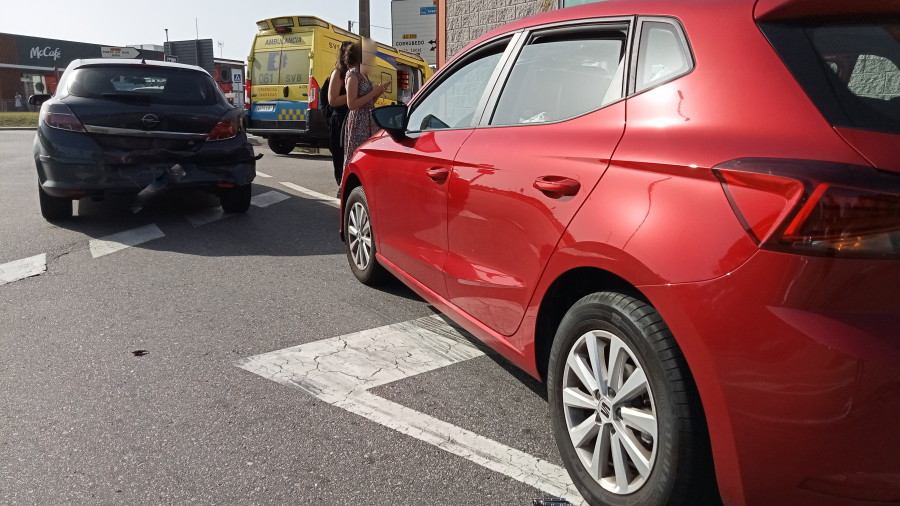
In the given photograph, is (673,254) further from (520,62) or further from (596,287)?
(520,62)

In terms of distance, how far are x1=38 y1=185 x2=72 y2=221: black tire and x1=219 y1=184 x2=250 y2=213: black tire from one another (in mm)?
1440

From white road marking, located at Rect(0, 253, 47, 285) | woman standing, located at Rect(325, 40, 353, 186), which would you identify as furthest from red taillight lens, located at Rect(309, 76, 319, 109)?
white road marking, located at Rect(0, 253, 47, 285)

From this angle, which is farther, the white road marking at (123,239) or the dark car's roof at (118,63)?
the dark car's roof at (118,63)

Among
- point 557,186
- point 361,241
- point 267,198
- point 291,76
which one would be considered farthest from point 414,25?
point 557,186

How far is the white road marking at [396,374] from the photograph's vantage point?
258 centimetres

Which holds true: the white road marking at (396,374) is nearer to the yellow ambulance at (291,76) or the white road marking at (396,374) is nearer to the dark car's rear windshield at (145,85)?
the dark car's rear windshield at (145,85)

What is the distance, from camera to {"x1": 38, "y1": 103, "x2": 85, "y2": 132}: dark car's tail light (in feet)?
20.3

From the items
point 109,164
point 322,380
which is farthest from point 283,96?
point 322,380

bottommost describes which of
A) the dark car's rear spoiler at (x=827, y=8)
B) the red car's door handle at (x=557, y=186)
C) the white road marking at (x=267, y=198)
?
the white road marking at (x=267, y=198)

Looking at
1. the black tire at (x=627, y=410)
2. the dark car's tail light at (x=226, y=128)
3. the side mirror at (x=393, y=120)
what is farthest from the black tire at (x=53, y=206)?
the black tire at (x=627, y=410)

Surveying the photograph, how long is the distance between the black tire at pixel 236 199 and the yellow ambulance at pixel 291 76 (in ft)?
19.4

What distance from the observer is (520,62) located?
10.1 feet

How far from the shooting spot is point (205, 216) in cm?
755

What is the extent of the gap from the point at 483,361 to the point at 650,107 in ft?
5.80
